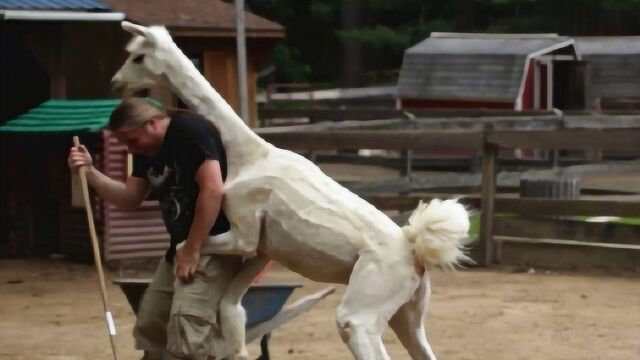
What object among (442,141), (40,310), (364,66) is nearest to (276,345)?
(40,310)

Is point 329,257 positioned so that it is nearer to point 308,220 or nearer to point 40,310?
point 308,220

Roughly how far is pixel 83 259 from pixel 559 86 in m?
18.5

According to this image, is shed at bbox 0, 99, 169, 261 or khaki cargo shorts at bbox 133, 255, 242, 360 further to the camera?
shed at bbox 0, 99, 169, 261

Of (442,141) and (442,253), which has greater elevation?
(442,253)

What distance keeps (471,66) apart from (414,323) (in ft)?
73.8

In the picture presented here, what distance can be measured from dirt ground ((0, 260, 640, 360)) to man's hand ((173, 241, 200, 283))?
8.33 ft

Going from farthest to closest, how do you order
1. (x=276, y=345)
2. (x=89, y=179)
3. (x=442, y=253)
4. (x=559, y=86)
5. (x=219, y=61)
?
1. (x=559, y=86)
2. (x=219, y=61)
3. (x=276, y=345)
4. (x=89, y=179)
5. (x=442, y=253)

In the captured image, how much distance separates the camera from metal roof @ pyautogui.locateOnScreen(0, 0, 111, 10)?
38.6 feet

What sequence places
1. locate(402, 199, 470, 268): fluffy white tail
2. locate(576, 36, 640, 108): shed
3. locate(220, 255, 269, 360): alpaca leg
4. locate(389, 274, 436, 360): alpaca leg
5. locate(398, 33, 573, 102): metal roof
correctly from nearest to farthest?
locate(402, 199, 470, 268): fluffy white tail, locate(389, 274, 436, 360): alpaca leg, locate(220, 255, 269, 360): alpaca leg, locate(398, 33, 573, 102): metal roof, locate(576, 36, 640, 108): shed

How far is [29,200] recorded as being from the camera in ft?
44.5

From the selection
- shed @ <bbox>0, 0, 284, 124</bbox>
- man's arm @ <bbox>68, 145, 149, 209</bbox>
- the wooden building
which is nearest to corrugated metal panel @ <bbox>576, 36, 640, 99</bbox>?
shed @ <bbox>0, 0, 284, 124</bbox>

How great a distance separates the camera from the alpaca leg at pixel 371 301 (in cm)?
548

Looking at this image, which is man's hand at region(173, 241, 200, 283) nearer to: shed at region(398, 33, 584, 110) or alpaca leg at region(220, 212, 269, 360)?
alpaca leg at region(220, 212, 269, 360)

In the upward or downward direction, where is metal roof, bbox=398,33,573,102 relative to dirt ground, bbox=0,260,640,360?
downward
